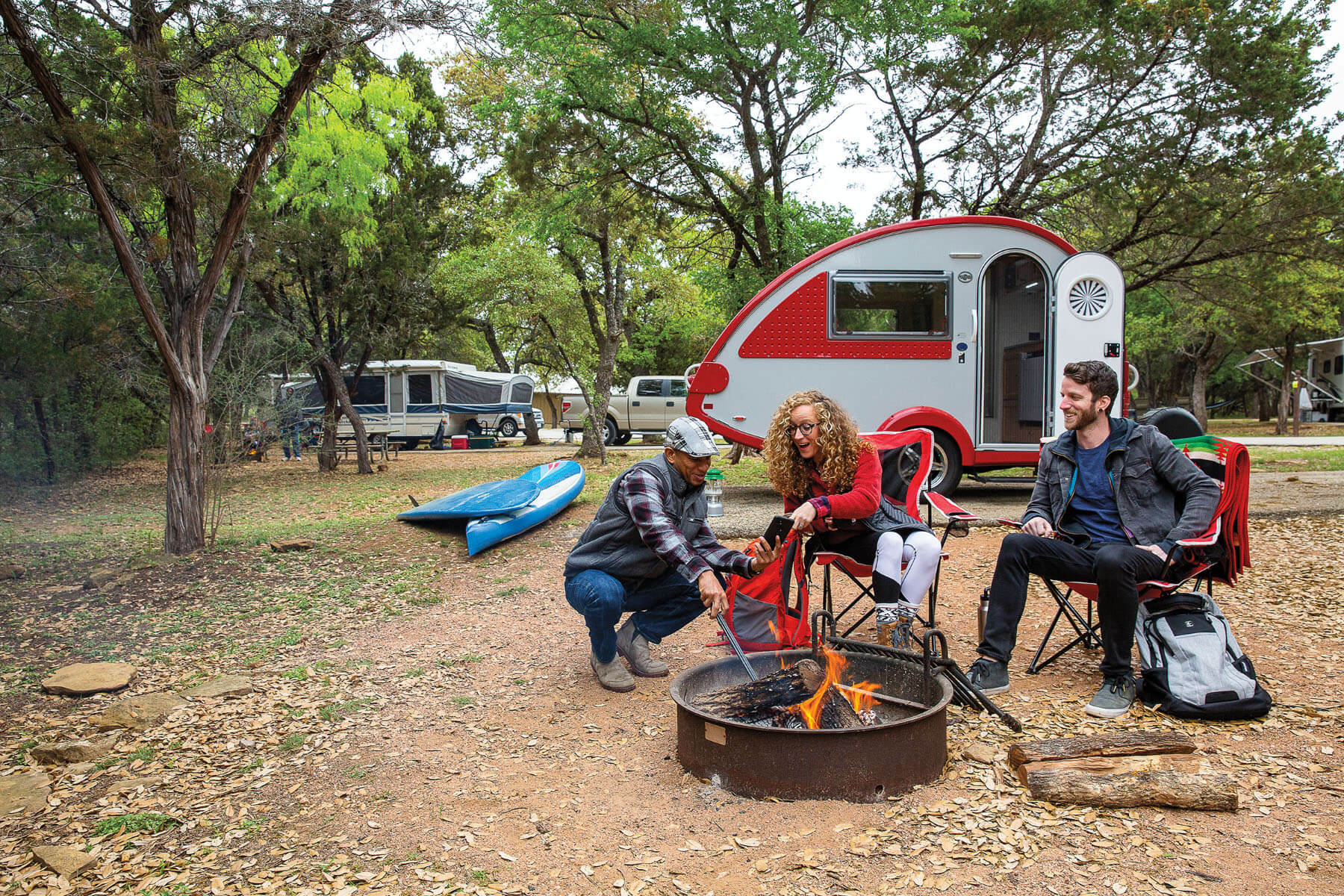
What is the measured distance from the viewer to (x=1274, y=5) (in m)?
10.6

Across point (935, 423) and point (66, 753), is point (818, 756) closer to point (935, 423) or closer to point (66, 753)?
point (66, 753)

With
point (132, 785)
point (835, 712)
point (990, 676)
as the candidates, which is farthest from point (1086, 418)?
point (132, 785)

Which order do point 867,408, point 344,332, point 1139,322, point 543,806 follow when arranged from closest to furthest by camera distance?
1. point 543,806
2. point 867,408
3. point 344,332
4. point 1139,322

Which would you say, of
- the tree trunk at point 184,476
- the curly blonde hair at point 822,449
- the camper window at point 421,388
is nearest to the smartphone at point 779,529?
the curly blonde hair at point 822,449

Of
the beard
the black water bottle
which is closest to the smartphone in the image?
the black water bottle

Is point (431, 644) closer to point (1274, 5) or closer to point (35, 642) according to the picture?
point (35, 642)

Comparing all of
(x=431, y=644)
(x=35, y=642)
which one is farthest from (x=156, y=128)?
(x=431, y=644)

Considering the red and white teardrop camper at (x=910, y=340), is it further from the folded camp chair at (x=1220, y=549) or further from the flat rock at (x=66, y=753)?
the flat rock at (x=66, y=753)

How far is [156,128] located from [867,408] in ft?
19.5

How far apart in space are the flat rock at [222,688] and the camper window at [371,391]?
57.8 ft

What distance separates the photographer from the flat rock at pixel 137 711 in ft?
11.1

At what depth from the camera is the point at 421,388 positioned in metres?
21.0

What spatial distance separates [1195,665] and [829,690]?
4.38 feet

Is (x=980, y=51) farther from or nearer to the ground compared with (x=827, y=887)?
farther from the ground
